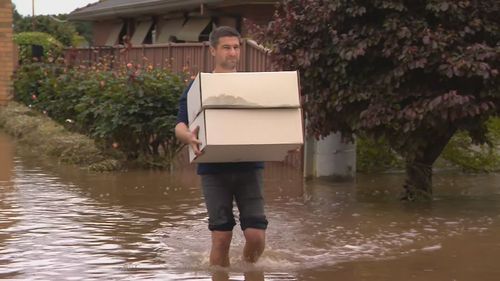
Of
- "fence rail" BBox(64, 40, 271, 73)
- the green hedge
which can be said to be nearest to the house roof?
"fence rail" BBox(64, 40, 271, 73)

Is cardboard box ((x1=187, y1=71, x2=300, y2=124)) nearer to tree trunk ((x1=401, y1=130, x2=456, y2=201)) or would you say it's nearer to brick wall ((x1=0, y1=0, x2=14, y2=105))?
tree trunk ((x1=401, y1=130, x2=456, y2=201))

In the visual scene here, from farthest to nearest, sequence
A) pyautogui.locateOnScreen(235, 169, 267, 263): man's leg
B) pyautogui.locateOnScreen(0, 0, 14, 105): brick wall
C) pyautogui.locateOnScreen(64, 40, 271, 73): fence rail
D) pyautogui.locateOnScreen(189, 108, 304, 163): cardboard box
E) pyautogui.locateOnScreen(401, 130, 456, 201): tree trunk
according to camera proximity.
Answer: pyautogui.locateOnScreen(0, 0, 14, 105): brick wall → pyautogui.locateOnScreen(64, 40, 271, 73): fence rail → pyautogui.locateOnScreen(401, 130, 456, 201): tree trunk → pyautogui.locateOnScreen(235, 169, 267, 263): man's leg → pyautogui.locateOnScreen(189, 108, 304, 163): cardboard box

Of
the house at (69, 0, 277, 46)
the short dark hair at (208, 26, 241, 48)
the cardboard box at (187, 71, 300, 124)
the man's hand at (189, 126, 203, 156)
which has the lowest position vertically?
the man's hand at (189, 126, 203, 156)

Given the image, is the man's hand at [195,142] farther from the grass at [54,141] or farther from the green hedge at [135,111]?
the grass at [54,141]

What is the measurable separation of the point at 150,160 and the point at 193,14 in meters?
10.9

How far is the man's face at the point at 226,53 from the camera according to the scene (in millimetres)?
5641

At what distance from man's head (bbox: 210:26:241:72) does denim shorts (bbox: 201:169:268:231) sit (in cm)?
70

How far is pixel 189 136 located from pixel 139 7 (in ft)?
61.0

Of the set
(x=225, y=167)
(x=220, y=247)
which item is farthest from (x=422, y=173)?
(x=225, y=167)

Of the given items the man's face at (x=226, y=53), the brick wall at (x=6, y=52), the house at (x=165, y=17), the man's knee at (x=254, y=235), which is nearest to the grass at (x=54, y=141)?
the brick wall at (x=6, y=52)

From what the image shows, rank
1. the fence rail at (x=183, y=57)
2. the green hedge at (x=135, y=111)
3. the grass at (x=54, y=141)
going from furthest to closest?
the fence rail at (x=183, y=57) < the grass at (x=54, y=141) < the green hedge at (x=135, y=111)

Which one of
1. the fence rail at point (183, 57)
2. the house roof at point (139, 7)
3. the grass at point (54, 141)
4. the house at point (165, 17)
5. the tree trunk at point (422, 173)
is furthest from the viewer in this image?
the house at point (165, 17)

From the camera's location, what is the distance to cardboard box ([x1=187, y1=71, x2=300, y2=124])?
550 centimetres

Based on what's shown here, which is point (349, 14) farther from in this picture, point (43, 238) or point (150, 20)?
point (150, 20)
